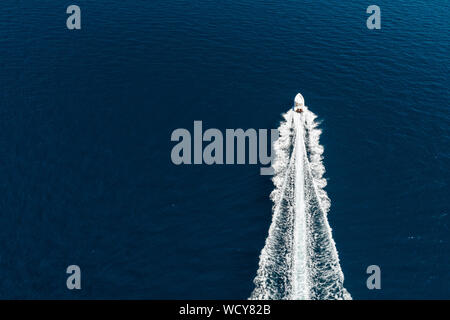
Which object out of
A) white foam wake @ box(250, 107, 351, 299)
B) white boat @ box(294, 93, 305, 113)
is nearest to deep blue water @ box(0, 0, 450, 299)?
white foam wake @ box(250, 107, 351, 299)

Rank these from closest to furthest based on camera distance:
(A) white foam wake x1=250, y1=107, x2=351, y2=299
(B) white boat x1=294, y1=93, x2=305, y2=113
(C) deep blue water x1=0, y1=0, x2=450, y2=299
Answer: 1. (A) white foam wake x1=250, y1=107, x2=351, y2=299
2. (C) deep blue water x1=0, y1=0, x2=450, y2=299
3. (B) white boat x1=294, y1=93, x2=305, y2=113

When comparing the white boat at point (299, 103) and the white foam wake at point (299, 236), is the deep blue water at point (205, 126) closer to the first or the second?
the white foam wake at point (299, 236)

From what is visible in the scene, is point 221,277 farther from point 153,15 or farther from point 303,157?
point 153,15

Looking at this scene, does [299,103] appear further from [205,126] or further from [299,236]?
→ [299,236]

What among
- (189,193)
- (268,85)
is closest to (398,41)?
(268,85)

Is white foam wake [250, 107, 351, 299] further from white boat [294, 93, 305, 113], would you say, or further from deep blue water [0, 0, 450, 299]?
white boat [294, 93, 305, 113]

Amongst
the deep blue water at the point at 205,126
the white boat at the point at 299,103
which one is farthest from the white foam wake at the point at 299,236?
the white boat at the point at 299,103
